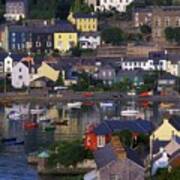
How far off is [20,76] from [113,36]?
413 cm

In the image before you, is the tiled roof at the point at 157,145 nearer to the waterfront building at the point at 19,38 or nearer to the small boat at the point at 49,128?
the small boat at the point at 49,128

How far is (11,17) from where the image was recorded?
37750 millimetres

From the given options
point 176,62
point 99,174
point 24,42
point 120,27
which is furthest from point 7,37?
point 99,174

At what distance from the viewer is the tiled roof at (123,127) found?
19.4 meters

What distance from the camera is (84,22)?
3603 cm

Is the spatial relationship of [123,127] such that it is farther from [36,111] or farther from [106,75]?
[106,75]

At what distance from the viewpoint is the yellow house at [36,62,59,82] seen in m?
31.4

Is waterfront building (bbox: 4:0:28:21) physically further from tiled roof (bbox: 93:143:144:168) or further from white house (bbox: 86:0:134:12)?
tiled roof (bbox: 93:143:144:168)

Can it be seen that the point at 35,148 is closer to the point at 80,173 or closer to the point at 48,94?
the point at 80,173

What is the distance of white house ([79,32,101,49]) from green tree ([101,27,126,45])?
0.19 metres

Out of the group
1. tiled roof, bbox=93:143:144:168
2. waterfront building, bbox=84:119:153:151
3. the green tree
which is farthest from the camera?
the green tree

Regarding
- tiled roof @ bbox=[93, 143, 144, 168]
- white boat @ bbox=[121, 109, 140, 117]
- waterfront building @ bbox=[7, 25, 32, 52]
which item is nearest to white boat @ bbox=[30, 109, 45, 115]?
white boat @ bbox=[121, 109, 140, 117]

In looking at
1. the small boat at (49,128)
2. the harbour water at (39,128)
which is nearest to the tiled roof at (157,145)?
the harbour water at (39,128)

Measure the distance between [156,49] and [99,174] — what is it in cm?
1915
